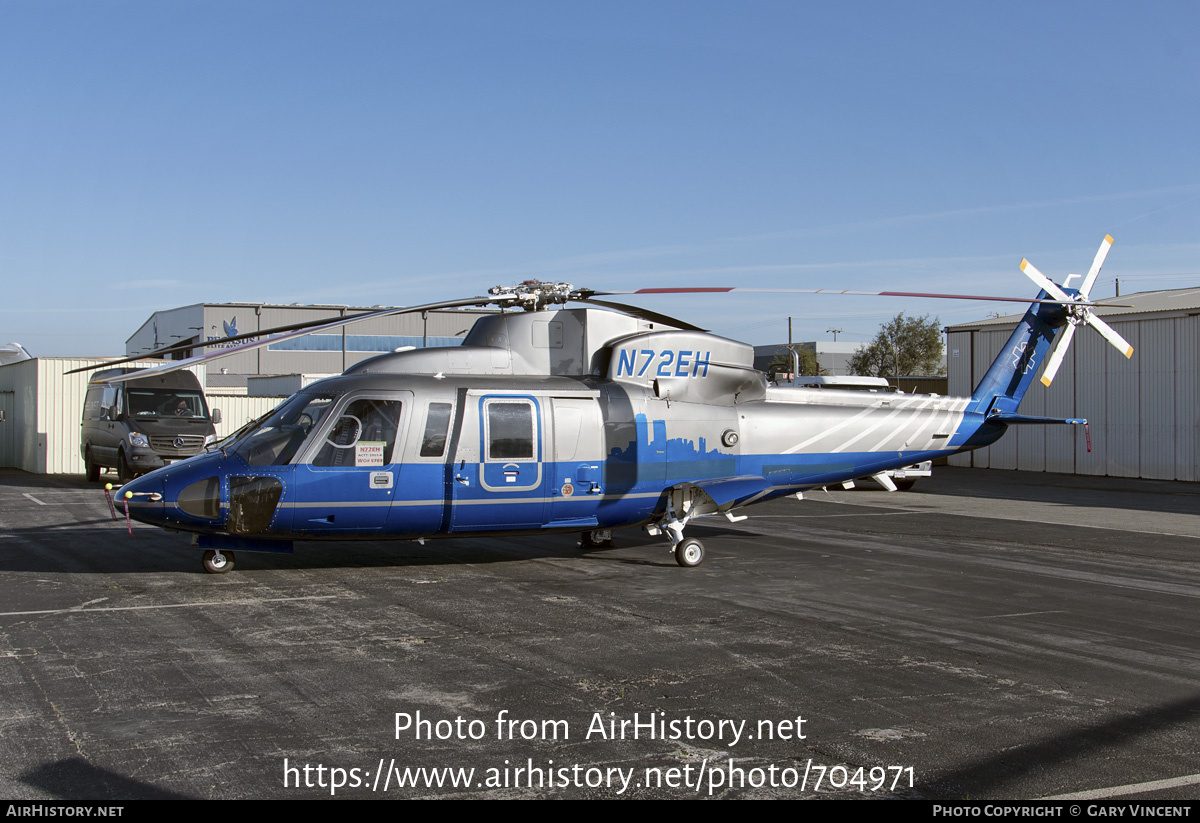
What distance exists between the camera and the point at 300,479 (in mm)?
11156

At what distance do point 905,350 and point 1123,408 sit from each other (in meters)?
37.3

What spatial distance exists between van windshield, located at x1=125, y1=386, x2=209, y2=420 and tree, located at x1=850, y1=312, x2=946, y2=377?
53.7 meters

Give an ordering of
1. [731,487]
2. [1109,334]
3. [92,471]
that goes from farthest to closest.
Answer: [92,471], [1109,334], [731,487]

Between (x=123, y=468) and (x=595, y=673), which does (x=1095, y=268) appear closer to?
(x=595, y=673)

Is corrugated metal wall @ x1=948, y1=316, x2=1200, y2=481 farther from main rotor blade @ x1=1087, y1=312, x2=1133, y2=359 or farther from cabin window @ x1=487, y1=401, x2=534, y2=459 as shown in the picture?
cabin window @ x1=487, y1=401, x2=534, y2=459

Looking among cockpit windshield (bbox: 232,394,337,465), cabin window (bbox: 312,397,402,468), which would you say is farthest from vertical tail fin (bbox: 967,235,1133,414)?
cockpit windshield (bbox: 232,394,337,465)

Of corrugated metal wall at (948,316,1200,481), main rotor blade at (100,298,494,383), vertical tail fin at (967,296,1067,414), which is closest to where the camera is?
main rotor blade at (100,298,494,383)

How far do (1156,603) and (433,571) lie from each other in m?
8.50

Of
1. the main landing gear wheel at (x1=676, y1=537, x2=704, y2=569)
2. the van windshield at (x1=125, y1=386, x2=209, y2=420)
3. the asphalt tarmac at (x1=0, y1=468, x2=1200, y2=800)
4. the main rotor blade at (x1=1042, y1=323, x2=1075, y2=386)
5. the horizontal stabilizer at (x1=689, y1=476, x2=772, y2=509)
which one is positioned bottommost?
the asphalt tarmac at (x1=0, y1=468, x2=1200, y2=800)

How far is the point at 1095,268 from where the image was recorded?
1582 centimetres

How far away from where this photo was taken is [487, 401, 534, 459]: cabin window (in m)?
12.0

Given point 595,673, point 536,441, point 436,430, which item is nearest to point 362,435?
point 436,430

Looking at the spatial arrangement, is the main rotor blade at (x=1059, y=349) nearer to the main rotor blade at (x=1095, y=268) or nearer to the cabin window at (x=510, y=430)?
the main rotor blade at (x=1095, y=268)
